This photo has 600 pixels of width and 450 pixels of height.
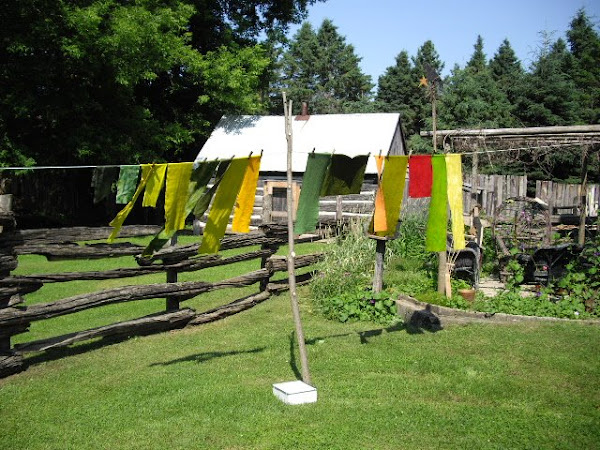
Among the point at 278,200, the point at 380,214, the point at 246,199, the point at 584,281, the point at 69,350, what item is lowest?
the point at 69,350

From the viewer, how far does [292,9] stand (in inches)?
1096

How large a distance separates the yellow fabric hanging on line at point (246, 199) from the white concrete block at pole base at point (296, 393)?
5.69ft

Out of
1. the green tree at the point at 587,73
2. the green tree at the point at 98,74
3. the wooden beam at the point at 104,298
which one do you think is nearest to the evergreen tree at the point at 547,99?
the green tree at the point at 587,73

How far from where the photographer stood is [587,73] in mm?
34938

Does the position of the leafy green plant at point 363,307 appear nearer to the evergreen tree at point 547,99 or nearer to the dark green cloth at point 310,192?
the dark green cloth at point 310,192

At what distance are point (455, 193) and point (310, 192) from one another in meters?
1.59

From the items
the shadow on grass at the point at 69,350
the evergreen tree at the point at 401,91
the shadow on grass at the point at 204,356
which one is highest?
the evergreen tree at the point at 401,91

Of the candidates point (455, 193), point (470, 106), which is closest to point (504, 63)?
point (470, 106)

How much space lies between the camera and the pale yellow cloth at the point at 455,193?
6.61m

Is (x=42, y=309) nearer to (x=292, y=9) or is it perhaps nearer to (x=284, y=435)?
(x=284, y=435)

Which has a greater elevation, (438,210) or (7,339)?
(438,210)

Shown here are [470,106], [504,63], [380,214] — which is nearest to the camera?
[380,214]

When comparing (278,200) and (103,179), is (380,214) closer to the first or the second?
(103,179)

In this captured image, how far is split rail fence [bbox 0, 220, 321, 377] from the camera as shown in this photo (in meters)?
6.75
